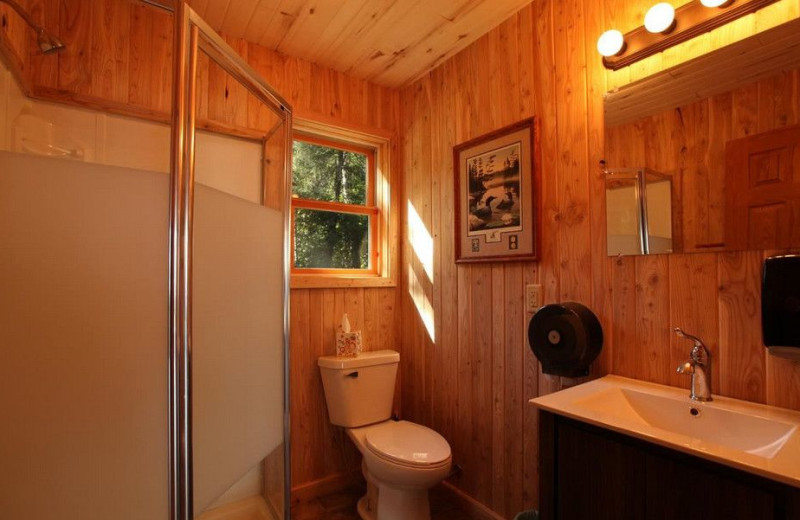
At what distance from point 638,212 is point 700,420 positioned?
0.66 meters

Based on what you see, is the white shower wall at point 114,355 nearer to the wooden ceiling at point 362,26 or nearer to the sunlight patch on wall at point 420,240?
the wooden ceiling at point 362,26

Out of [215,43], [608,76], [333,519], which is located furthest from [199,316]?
[608,76]

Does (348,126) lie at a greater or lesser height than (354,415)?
greater

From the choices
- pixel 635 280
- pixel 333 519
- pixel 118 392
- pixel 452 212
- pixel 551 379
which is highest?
pixel 452 212

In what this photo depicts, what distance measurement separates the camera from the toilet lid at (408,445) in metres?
1.56

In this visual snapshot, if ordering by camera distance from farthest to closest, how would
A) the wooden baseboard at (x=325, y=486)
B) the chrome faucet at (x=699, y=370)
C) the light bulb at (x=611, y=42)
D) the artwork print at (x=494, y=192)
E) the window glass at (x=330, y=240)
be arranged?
the window glass at (x=330, y=240) → the wooden baseboard at (x=325, y=486) → the artwork print at (x=494, y=192) → the light bulb at (x=611, y=42) → the chrome faucet at (x=699, y=370)

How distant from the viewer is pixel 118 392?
2.58 ft

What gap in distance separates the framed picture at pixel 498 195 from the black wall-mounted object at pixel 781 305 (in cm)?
73

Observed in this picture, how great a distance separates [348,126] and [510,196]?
109 centimetres

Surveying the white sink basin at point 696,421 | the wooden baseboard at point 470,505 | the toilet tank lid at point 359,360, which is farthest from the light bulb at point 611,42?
the wooden baseboard at point 470,505

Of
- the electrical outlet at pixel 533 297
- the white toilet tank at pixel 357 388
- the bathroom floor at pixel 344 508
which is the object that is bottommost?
the bathroom floor at pixel 344 508

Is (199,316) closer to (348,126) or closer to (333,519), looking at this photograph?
(333,519)

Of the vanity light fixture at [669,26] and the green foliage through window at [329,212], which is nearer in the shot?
the vanity light fixture at [669,26]

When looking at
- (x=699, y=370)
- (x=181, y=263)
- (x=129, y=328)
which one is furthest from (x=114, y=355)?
(x=699, y=370)
